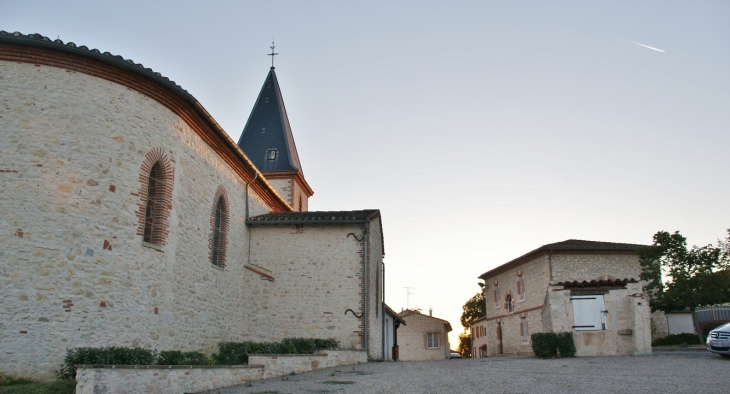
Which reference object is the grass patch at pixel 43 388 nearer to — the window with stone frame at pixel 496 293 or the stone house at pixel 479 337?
the window with stone frame at pixel 496 293

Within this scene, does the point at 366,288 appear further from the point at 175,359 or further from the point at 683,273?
the point at 683,273

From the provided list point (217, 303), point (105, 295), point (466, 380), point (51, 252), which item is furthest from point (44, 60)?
point (466, 380)

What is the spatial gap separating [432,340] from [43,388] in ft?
126

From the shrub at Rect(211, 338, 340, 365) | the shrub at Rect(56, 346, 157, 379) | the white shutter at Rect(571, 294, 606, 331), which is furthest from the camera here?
the white shutter at Rect(571, 294, 606, 331)

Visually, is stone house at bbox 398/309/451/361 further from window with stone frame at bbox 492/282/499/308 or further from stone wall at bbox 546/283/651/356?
stone wall at bbox 546/283/651/356

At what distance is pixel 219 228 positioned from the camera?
50.7 feet

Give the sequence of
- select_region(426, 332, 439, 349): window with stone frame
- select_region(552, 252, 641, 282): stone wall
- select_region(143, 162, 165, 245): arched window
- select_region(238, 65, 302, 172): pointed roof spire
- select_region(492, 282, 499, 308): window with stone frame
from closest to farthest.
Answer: select_region(143, 162, 165, 245): arched window
select_region(552, 252, 641, 282): stone wall
select_region(238, 65, 302, 172): pointed roof spire
select_region(492, 282, 499, 308): window with stone frame
select_region(426, 332, 439, 349): window with stone frame

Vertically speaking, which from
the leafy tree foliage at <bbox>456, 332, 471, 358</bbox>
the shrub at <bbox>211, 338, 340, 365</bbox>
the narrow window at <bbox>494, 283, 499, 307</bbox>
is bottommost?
the leafy tree foliage at <bbox>456, 332, 471, 358</bbox>

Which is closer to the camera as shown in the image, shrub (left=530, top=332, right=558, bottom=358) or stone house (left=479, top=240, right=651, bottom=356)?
stone house (left=479, top=240, right=651, bottom=356)

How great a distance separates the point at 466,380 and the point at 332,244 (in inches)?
320

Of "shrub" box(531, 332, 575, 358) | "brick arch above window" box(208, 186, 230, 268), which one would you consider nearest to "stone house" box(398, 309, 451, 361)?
"shrub" box(531, 332, 575, 358)

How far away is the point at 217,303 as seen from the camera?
A: 14.6 metres

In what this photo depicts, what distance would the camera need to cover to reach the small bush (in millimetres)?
24359

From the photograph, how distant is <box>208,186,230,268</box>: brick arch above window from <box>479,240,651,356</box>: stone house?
1204 centimetres
